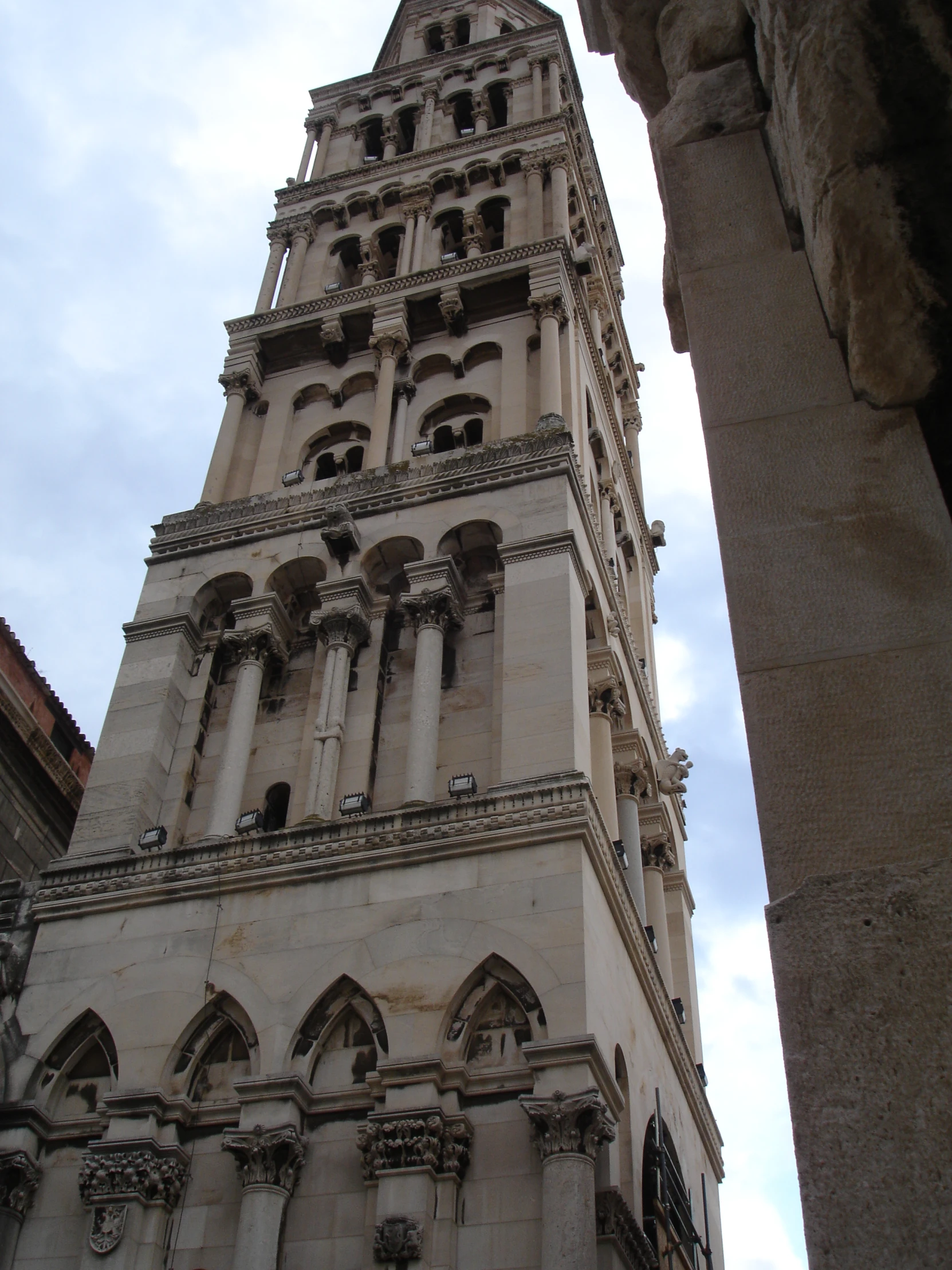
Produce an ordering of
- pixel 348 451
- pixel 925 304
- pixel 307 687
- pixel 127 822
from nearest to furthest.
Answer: pixel 925 304, pixel 127 822, pixel 307 687, pixel 348 451

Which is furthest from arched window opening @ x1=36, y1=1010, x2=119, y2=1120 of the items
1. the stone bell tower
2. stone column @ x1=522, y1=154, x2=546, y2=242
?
stone column @ x1=522, y1=154, x2=546, y2=242

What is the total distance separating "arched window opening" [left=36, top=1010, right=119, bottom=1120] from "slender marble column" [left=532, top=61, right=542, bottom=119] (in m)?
26.8

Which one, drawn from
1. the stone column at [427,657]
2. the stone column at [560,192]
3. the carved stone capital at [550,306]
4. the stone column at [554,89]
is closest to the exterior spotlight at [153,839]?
the stone column at [427,657]

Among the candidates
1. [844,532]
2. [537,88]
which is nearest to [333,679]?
[844,532]

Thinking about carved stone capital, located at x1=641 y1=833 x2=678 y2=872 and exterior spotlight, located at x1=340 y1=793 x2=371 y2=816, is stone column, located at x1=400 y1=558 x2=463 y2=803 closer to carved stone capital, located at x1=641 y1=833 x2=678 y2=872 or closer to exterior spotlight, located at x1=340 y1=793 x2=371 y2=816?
exterior spotlight, located at x1=340 y1=793 x2=371 y2=816

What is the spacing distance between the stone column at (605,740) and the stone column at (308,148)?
19912 mm

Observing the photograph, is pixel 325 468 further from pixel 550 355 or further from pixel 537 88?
pixel 537 88

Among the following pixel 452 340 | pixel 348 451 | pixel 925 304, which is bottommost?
pixel 925 304

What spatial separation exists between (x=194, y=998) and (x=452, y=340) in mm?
→ 16172

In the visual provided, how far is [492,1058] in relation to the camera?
13.6 m

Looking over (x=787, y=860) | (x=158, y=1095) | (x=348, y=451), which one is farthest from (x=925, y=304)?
(x=348, y=451)

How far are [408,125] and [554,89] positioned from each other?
4.69 meters

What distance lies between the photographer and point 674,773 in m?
24.9

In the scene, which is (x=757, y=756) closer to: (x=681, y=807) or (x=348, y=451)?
(x=348, y=451)
